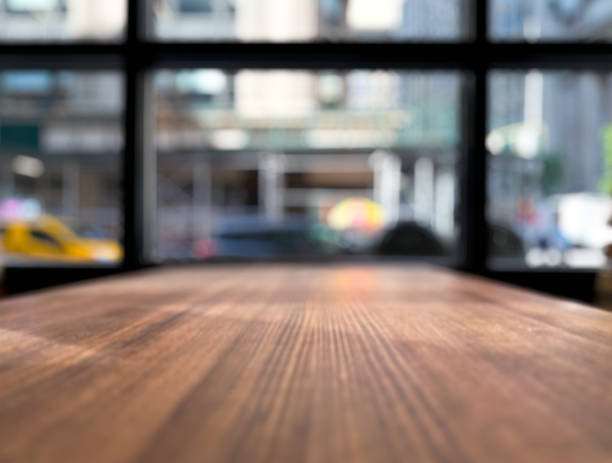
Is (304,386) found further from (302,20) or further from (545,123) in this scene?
(545,123)

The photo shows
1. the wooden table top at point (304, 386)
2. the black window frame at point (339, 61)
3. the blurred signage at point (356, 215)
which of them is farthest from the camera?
the blurred signage at point (356, 215)

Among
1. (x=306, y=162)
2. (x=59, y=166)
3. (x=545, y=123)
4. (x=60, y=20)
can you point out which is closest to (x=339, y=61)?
(x=306, y=162)

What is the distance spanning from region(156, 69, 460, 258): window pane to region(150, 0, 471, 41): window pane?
135mm

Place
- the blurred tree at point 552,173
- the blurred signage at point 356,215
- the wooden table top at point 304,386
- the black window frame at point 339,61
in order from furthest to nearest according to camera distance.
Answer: the blurred signage at point 356,215, the blurred tree at point 552,173, the black window frame at point 339,61, the wooden table top at point 304,386

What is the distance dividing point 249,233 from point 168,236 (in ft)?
1.42

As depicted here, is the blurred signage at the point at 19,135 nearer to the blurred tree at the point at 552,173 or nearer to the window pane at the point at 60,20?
the window pane at the point at 60,20

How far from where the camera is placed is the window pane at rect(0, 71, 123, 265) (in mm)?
2029

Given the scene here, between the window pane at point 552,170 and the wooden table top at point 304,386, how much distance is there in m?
1.40

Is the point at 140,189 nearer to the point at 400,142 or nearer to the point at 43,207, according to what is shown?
the point at 43,207

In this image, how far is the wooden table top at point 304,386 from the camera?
247 mm

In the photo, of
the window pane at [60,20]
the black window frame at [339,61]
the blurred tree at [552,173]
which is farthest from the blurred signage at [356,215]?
the window pane at [60,20]

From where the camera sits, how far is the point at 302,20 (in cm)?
198

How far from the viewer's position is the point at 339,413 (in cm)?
29

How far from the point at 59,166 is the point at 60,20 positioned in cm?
56
